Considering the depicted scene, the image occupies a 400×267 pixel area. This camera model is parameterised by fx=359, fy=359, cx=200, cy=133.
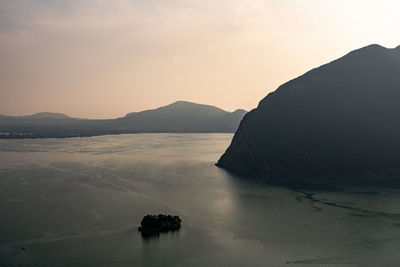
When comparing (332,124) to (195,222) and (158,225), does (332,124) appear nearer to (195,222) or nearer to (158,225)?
(195,222)

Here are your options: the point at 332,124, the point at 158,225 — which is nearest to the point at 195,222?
the point at 158,225

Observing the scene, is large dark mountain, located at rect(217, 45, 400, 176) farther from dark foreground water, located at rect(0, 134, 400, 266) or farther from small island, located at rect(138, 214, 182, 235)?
small island, located at rect(138, 214, 182, 235)

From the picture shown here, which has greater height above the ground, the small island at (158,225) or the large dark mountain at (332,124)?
the large dark mountain at (332,124)

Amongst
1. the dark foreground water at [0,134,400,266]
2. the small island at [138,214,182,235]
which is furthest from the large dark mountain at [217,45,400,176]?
the small island at [138,214,182,235]

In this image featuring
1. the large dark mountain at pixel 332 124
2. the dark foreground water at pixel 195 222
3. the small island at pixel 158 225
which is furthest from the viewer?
the large dark mountain at pixel 332 124

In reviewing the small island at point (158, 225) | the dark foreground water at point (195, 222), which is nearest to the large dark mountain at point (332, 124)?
the dark foreground water at point (195, 222)

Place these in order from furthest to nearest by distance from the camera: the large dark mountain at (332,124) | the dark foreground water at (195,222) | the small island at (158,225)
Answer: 1. the large dark mountain at (332,124)
2. the small island at (158,225)
3. the dark foreground water at (195,222)

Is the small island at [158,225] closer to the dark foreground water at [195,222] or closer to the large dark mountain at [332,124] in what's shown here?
the dark foreground water at [195,222]
